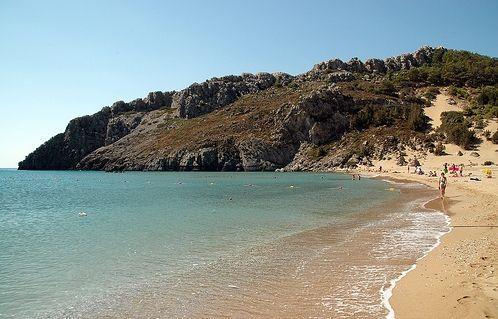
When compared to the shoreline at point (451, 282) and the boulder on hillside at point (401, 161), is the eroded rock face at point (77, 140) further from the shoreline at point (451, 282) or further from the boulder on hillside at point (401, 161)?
the shoreline at point (451, 282)

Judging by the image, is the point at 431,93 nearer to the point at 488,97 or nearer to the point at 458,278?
the point at 488,97

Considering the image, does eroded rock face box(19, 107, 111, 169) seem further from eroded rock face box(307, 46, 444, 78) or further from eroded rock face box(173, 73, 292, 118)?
eroded rock face box(307, 46, 444, 78)

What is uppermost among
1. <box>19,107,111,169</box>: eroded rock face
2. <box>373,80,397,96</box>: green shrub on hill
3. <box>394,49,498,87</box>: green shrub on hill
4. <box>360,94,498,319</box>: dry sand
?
<box>394,49,498,87</box>: green shrub on hill

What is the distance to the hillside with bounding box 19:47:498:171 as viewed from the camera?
10150 cm

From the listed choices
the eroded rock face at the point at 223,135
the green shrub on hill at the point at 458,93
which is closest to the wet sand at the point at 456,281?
the eroded rock face at the point at 223,135

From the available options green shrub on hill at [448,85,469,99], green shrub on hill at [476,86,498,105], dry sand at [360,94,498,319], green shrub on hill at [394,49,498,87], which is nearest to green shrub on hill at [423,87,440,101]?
green shrub on hill at [448,85,469,99]

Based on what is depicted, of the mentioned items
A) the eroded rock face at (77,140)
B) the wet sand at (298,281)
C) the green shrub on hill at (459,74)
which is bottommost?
the wet sand at (298,281)

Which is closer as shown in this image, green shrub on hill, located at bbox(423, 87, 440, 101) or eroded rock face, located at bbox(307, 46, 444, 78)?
green shrub on hill, located at bbox(423, 87, 440, 101)

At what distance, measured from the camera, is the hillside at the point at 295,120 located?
102 m

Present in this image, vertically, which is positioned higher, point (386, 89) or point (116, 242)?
point (386, 89)

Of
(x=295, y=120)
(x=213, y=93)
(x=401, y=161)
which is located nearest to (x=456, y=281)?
(x=401, y=161)

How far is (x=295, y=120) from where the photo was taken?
115 meters

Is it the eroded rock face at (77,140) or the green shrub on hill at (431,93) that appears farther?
the eroded rock face at (77,140)

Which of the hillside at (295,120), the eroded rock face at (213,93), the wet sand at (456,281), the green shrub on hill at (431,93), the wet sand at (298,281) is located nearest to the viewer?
the wet sand at (456,281)
